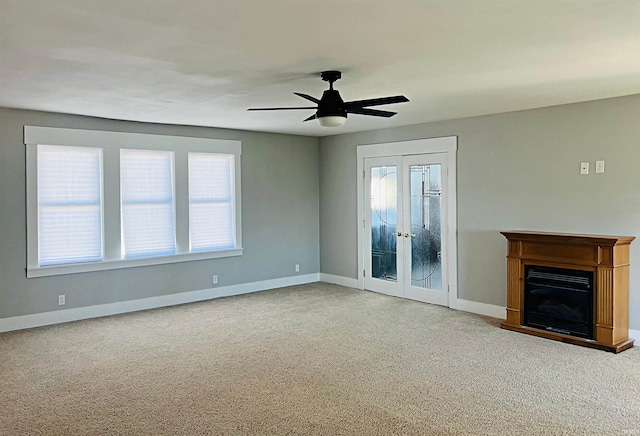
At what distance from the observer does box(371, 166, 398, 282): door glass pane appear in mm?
7277

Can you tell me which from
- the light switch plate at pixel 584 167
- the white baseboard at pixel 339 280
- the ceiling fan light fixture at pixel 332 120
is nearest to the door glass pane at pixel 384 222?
the white baseboard at pixel 339 280

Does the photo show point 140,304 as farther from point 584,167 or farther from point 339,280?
point 584,167

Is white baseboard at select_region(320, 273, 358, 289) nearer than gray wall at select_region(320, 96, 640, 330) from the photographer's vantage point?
No

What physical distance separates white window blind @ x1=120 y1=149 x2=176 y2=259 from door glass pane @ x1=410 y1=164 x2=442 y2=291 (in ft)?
10.9

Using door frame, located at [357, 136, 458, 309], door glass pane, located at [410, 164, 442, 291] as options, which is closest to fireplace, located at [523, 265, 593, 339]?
door frame, located at [357, 136, 458, 309]

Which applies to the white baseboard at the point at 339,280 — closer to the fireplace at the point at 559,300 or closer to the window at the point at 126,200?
the window at the point at 126,200

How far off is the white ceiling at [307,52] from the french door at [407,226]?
156 cm

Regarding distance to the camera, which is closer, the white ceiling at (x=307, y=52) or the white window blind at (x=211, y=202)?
the white ceiling at (x=307, y=52)

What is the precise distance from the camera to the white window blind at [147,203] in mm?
6438

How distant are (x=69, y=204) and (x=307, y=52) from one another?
398cm

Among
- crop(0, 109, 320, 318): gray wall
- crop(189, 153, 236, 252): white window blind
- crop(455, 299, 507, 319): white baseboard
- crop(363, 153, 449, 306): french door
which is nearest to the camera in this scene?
crop(0, 109, 320, 318): gray wall

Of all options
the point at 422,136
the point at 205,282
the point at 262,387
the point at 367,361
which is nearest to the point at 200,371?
the point at 262,387

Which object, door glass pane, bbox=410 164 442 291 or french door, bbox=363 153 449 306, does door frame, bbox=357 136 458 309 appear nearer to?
french door, bbox=363 153 449 306

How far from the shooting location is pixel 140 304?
21.5ft
